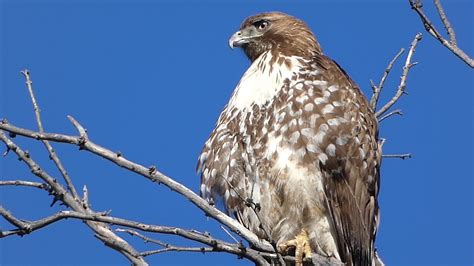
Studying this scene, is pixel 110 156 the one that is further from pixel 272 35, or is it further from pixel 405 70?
pixel 272 35

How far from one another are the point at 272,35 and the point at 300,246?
6.45ft

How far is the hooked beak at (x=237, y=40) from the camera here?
245 inches

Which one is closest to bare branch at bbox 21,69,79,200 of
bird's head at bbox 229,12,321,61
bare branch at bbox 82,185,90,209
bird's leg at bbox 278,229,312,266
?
bare branch at bbox 82,185,90,209

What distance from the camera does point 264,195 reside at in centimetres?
512

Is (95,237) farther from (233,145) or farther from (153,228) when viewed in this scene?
(233,145)

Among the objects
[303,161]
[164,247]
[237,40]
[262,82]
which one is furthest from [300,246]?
[237,40]

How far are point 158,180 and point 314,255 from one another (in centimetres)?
185

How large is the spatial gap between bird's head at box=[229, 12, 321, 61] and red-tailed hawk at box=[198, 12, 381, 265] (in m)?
0.44

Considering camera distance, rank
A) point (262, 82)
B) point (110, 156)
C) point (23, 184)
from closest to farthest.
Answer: point (110, 156) < point (23, 184) < point (262, 82)

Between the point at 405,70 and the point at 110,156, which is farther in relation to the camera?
the point at 405,70

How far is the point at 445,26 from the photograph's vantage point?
3.88 metres

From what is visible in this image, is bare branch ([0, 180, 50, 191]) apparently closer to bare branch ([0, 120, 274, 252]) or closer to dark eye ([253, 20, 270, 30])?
bare branch ([0, 120, 274, 252])

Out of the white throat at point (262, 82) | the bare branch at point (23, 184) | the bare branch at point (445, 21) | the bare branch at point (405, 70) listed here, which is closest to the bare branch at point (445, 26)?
the bare branch at point (445, 21)

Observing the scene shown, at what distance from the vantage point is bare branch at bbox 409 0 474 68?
11.8ft
